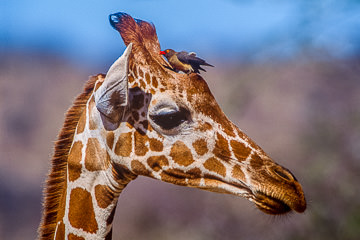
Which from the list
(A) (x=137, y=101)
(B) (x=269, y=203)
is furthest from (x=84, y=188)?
(B) (x=269, y=203)

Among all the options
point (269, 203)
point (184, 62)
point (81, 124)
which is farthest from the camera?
point (184, 62)

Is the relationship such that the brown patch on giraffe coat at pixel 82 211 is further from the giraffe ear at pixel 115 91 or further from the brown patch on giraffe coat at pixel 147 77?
the brown patch on giraffe coat at pixel 147 77

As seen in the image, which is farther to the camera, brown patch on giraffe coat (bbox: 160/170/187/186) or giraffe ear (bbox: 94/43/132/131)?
brown patch on giraffe coat (bbox: 160/170/187/186)

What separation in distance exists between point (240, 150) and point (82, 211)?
79 centimetres

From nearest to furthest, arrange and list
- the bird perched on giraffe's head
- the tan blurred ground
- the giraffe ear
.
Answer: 1. the giraffe ear
2. the bird perched on giraffe's head
3. the tan blurred ground

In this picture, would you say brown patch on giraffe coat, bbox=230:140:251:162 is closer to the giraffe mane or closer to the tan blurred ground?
the giraffe mane

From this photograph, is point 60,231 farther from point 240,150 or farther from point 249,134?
point 249,134

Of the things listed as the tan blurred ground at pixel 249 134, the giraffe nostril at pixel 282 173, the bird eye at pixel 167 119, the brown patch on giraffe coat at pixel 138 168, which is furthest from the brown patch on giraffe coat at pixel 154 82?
the tan blurred ground at pixel 249 134

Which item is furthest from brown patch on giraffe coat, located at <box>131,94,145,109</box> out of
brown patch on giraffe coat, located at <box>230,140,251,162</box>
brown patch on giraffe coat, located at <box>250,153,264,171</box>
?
brown patch on giraffe coat, located at <box>250,153,264,171</box>

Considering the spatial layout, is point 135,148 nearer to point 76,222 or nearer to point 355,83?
point 76,222

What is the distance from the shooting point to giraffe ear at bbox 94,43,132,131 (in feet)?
4.92

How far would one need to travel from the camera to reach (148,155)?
160cm

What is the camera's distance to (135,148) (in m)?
1.60

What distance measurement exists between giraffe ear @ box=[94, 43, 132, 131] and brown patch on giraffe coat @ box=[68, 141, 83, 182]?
240 millimetres
